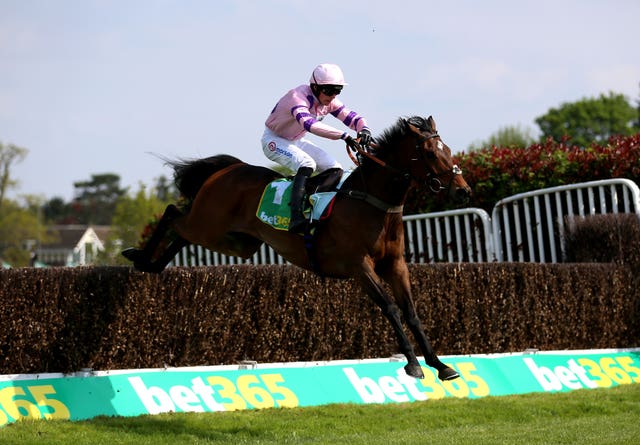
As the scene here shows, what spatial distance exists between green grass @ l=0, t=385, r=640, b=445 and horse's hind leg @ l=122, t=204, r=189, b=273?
1.44 metres

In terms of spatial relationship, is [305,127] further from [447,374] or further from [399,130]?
[447,374]

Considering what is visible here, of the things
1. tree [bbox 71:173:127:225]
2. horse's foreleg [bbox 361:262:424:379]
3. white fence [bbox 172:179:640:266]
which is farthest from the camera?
tree [bbox 71:173:127:225]

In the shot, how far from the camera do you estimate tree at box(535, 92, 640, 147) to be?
68.6 metres

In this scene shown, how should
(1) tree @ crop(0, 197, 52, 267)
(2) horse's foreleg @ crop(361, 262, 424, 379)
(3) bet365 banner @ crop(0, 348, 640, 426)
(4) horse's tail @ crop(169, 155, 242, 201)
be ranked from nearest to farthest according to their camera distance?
(2) horse's foreleg @ crop(361, 262, 424, 379)
(3) bet365 banner @ crop(0, 348, 640, 426)
(4) horse's tail @ crop(169, 155, 242, 201)
(1) tree @ crop(0, 197, 52, 267)

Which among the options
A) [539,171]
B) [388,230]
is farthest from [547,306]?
[388,230]

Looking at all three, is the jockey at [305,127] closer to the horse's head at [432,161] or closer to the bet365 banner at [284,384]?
the horse's head at [432,161]

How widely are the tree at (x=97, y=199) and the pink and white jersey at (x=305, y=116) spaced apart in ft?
345

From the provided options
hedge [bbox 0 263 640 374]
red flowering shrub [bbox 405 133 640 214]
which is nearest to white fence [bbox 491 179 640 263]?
red flowering shrub [bbox 405 133 640 214]

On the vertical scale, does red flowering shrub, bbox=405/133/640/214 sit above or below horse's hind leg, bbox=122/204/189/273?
above

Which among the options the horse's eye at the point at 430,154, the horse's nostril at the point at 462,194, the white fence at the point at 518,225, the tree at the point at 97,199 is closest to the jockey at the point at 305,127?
the horse's eye at the point at 430,154

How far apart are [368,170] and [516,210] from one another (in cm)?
489

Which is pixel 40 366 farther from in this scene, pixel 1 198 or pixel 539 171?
pixel 1 198

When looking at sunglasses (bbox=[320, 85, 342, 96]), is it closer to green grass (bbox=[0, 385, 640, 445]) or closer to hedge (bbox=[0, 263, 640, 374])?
hedge (bbox=[0, 263, 640, 374])

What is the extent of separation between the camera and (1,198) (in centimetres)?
5925
